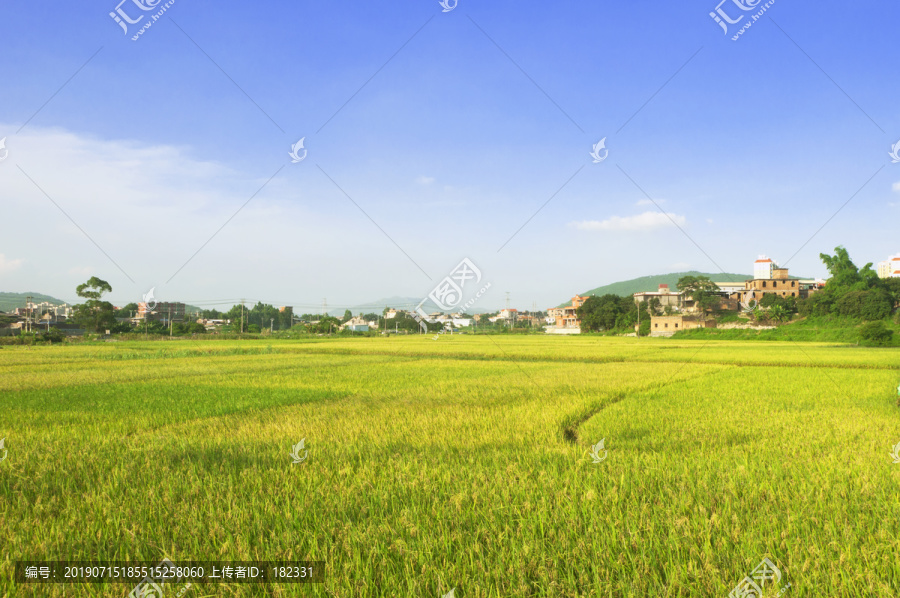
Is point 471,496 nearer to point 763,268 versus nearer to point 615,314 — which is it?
point 615,314

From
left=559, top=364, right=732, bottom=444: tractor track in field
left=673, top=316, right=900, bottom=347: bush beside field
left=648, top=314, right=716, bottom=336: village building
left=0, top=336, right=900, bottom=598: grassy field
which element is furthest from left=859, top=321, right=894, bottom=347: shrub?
left=0, top=336, right=900, bottom=598: grassy field

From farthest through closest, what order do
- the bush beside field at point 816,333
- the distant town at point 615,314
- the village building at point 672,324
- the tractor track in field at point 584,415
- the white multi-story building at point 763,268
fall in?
the white multi-story building at point 763,268 < the village building at point 672,324 < the distant town at point 615,314 < the bush beside field at point 816,333 < the tractor track in field at point 584,415

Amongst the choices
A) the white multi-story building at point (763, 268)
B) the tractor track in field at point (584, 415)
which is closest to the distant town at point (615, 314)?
the white multi-story building at point (763, 268)

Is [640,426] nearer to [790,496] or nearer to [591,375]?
[790,496]

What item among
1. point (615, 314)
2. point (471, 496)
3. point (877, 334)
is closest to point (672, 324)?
point (615, 314)

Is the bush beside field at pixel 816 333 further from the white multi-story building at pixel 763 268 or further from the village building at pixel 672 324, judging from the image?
the white multi-story building at pixel 763 268

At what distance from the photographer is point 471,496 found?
156 inches

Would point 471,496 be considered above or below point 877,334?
below

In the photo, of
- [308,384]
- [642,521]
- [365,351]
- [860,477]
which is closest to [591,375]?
[308,384]

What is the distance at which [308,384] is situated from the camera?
13.9 meters

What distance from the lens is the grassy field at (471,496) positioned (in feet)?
9.09

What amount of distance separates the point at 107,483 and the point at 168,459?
93cm

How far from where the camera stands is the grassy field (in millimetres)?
2770

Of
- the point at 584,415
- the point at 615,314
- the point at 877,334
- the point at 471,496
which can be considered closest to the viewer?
the point at 471,496
